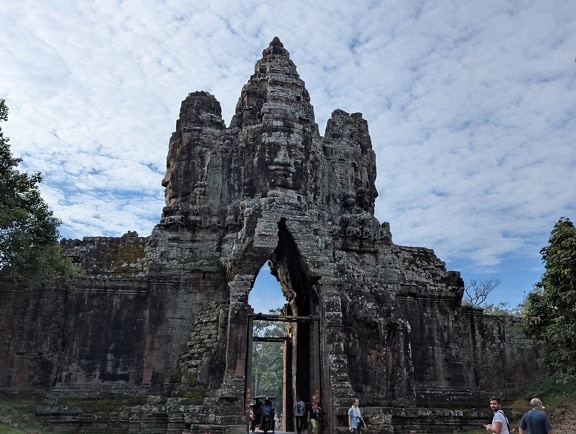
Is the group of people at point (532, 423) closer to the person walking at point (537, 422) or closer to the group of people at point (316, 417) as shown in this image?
the person walking at point (537, 422)

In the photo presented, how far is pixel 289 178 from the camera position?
1695 cm

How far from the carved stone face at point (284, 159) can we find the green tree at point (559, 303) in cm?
723

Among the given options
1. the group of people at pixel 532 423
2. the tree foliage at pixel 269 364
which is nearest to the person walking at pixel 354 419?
the group of people at pixel 532 423

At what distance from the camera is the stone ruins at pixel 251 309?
14.7m

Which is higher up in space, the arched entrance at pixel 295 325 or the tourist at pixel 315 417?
the arched entrance at pixel 295 325

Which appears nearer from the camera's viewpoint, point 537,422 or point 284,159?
point 537,422

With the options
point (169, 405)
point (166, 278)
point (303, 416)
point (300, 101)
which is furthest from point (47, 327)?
point (300, 101)

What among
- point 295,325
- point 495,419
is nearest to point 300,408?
point 295,325

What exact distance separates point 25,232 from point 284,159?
733 cm

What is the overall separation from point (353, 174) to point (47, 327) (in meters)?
10.2

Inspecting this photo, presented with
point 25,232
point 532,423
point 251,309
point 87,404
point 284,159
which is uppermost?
point 284,159

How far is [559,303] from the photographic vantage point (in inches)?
594

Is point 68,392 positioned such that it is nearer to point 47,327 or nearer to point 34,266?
point 47,327

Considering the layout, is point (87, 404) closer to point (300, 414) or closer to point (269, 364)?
point (300, 414)
